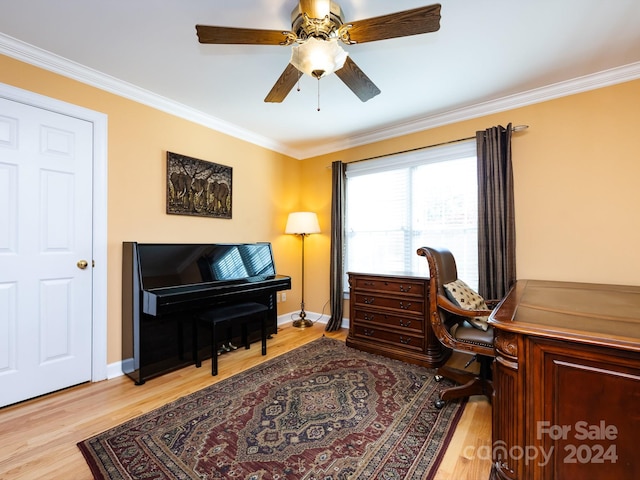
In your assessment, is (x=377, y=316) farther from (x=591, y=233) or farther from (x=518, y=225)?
(x=591, y=233)

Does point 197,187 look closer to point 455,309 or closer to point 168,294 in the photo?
point 168,294

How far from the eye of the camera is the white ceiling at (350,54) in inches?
67.1

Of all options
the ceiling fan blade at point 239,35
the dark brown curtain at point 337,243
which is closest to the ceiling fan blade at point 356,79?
the ceiling fan blade at point 239,35

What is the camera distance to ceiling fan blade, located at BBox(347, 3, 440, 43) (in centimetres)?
134

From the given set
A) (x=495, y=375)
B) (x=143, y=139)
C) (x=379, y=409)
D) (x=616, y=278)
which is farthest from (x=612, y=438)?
(x=143, y=139)

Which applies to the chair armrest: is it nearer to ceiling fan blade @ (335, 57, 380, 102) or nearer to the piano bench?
ceiling fan blade @ (335, 57, 380, 102)

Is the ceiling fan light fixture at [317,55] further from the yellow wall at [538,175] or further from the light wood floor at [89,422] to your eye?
the light wood floor at [89,422]

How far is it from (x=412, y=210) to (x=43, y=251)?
11.2 ft

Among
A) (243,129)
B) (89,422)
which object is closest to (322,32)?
(243,129)

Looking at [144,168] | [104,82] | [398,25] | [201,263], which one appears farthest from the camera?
[201,263]

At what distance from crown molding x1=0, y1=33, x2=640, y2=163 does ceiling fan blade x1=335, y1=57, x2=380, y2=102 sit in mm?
1451

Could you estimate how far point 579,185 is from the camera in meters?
2.46

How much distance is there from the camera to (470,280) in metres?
2.96

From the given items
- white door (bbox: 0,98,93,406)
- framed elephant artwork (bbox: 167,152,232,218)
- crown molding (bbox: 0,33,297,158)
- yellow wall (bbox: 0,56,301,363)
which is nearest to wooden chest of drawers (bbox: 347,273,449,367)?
yellow wall (bbox: 0,56,301,363)
